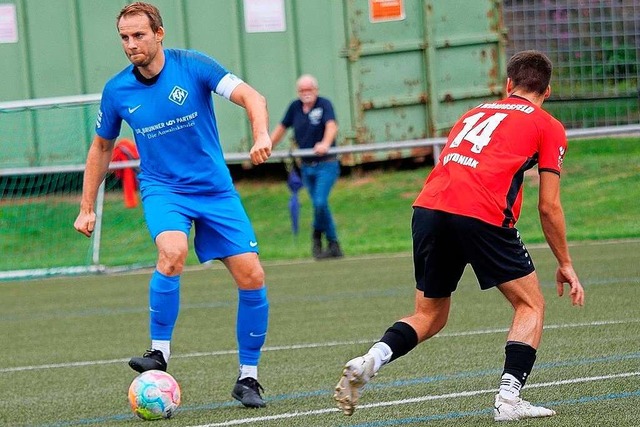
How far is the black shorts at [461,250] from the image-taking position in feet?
18.5

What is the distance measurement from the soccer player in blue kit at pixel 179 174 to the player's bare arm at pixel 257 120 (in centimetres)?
1

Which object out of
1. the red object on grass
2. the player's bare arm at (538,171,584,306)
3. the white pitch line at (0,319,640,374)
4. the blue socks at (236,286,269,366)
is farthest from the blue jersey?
the red object on grass

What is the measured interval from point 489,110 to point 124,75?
1962 millimetres

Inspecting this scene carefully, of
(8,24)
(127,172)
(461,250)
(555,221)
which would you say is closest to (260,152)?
(461,250)

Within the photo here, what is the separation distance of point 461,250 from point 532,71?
2.81ft

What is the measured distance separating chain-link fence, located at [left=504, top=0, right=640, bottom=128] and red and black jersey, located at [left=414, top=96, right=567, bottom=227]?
13.8 m

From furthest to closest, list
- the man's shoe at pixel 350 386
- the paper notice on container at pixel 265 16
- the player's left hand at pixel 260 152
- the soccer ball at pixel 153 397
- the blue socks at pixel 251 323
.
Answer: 1. the paper notice on container at pixel 265 16
2. the blue socks at pixel 251 323
3. the soccer ball at pixel 153 397
4. the player's left hand at pixel 260 152
5. the man's shoe at pixel 350 386

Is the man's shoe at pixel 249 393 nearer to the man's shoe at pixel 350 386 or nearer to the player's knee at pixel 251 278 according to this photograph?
the player's knee at pixel 251 278

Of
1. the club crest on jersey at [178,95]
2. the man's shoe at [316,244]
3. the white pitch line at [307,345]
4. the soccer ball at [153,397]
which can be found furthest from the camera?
the man's shoe at [316,244]

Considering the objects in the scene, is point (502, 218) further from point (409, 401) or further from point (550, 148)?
point (409, 401)

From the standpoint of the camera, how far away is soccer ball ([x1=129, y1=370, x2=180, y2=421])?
623cm

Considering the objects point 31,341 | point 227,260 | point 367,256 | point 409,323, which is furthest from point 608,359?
point 367,256

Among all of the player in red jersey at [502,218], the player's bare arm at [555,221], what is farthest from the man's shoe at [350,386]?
the player's bare arm at [555,221]

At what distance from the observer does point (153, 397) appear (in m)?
6.23
